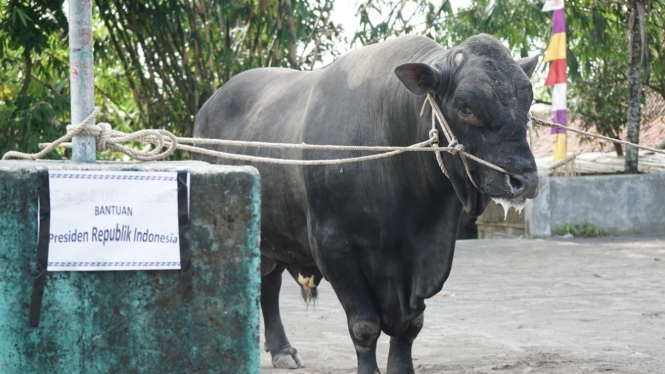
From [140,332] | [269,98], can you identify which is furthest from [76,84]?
[269,98]

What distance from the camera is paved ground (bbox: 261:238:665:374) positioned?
5113 mm

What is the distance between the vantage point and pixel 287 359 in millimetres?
5277

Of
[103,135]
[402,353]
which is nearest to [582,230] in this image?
[402,353]

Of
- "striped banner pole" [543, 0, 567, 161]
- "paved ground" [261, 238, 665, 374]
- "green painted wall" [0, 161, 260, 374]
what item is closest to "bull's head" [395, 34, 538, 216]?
"green painted wall" [0, 161, 260, 374]

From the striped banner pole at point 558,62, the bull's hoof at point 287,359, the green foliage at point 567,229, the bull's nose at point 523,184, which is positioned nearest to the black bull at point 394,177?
the bull's nose at point 523,184

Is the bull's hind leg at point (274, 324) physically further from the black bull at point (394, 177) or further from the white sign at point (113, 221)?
the white sign at point (113, 221)

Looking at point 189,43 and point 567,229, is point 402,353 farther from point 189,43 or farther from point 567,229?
point 567,229

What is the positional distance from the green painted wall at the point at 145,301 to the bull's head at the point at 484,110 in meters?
1.29

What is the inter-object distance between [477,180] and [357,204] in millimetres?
719

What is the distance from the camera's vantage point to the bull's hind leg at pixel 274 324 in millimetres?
5293

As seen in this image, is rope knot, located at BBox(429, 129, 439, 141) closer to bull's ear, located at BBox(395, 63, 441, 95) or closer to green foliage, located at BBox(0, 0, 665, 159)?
bull's ear, located at BBox(395, 63, 441, 95)

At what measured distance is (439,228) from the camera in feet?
13.5

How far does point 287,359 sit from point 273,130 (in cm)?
145

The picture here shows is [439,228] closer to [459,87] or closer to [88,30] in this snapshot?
[459,87]
